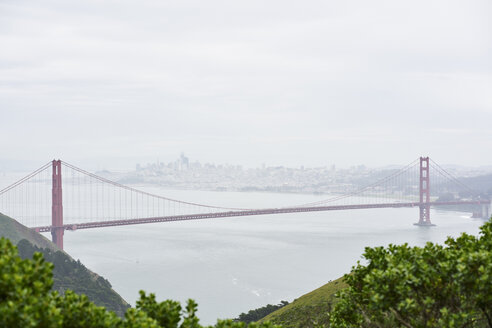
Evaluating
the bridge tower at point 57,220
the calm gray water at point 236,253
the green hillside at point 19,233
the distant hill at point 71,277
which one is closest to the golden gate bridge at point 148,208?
the bridge tower at point 57,220

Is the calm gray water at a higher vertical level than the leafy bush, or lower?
lower

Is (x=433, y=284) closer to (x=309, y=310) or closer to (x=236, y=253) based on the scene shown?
(x=309, y=310)

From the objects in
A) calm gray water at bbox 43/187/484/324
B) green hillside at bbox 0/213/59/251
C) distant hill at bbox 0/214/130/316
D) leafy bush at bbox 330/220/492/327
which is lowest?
calm gray water at bbox 43/187/484/324

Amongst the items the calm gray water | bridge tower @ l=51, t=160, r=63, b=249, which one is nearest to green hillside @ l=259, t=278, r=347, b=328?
the calm gray water

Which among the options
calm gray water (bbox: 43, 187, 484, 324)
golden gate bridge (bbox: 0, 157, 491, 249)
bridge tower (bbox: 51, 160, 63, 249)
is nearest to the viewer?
calm gray water (bbox: 43, 187, 484, 324)

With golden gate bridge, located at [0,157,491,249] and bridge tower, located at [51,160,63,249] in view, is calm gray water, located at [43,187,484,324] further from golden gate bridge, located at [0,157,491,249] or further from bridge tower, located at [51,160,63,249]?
bridge tower, located at [51,160,63,249]

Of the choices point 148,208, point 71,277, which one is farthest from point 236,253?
point 148,208
